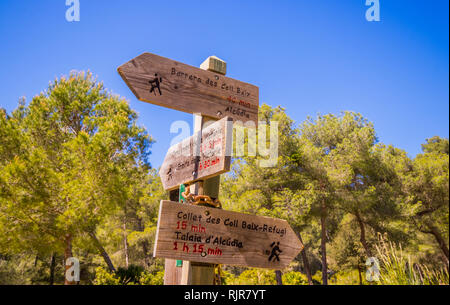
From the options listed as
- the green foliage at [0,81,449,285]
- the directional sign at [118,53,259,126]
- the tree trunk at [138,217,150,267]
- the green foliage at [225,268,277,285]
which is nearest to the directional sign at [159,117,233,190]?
the directional sign at [118,53,259,126]

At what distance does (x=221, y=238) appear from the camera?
1.61 meters

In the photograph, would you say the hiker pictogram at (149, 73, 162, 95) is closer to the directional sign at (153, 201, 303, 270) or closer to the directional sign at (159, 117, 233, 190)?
the directional sign at (159, 117, 233, 190)

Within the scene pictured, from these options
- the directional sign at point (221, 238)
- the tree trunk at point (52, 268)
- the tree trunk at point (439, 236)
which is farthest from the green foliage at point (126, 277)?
the tree trunk at point (439, 236)

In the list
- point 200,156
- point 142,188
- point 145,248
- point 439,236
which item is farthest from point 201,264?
point 439,236

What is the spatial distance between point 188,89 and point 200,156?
1.73 ft

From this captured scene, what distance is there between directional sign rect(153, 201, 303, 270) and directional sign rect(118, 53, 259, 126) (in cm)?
80

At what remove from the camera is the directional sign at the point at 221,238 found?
4.82 ft

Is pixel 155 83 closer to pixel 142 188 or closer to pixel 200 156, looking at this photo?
pixel 200 156

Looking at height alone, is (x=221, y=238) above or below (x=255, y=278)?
above

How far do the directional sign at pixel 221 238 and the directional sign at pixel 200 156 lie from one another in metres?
0.29

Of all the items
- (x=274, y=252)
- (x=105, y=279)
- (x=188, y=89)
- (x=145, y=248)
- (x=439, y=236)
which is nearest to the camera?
(x=274, y=252)

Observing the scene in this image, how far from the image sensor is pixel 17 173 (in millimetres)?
8805
